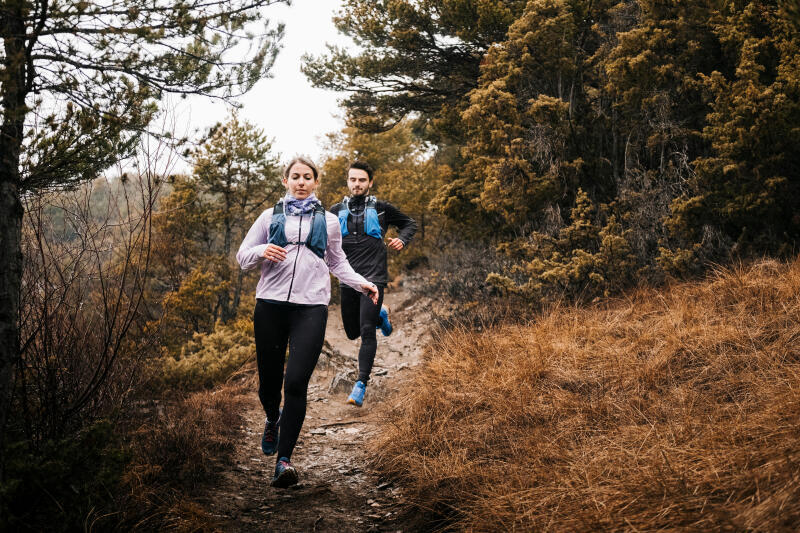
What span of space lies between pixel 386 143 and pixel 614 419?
21.2 metres

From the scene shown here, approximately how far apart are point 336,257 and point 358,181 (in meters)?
1.68

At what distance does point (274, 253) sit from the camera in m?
3.23

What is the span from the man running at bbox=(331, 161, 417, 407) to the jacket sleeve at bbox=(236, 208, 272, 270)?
1.59 m

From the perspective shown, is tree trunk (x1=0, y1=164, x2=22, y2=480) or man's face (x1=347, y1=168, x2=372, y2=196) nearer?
tree trunk (x1=0, y1=164, x2=22, y2=480)

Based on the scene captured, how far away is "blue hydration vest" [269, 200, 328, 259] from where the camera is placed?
132 inches

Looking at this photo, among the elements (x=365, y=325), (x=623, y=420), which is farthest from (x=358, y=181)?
(x=623, y=420)

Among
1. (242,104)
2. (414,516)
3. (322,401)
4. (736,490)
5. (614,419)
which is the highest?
(242,104)

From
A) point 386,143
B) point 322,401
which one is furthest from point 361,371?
point 386,143

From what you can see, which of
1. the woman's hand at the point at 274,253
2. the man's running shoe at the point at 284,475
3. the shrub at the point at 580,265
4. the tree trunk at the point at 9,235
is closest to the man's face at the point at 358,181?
the woman's hand at the point at 274,253

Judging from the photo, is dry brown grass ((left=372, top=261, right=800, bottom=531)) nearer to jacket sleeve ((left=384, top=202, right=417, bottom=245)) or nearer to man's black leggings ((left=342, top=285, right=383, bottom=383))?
man's black leggings ((left=342, top=285, right=383, bottom=383))

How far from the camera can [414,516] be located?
2.92 meters

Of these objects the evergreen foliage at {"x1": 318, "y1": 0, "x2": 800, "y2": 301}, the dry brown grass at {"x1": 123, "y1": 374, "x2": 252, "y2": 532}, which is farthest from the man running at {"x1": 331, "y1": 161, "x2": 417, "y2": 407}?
the evergreen foliage at {"x1": 318, "y1": 0, "x2": 800, "y2": 301}

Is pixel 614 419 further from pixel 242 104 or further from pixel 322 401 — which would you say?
pixel 322 401

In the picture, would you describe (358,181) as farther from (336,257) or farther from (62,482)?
(62,482)
